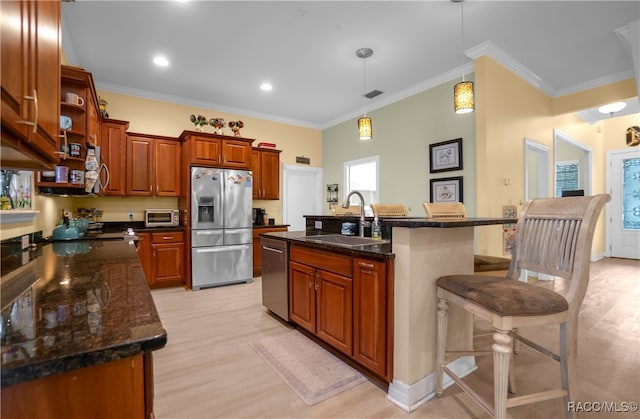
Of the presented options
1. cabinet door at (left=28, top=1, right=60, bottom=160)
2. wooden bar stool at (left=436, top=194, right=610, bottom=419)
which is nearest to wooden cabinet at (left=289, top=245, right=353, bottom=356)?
wooden bar stool at (left=436, top=194, right=610, bottom=419)

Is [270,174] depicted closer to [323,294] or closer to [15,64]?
[323,294]

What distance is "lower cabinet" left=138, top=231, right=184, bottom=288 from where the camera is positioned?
409 centimetres

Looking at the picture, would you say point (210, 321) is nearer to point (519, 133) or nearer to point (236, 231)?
point (236, 231)

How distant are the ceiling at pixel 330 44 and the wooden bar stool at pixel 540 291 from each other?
2.26 m

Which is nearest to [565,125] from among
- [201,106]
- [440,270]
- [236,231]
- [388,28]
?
[388,28]

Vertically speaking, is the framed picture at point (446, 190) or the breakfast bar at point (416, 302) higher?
the framed picture at point (446, 190)

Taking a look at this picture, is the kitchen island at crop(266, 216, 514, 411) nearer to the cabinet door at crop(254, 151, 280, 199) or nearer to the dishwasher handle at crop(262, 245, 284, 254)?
the dishwasher handle at crop(262, 245, 284, 254)

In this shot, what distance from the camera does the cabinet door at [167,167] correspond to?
172 inches

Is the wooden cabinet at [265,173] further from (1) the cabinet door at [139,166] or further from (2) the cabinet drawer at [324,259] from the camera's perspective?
(2) the cabinet drawer at [324,259]

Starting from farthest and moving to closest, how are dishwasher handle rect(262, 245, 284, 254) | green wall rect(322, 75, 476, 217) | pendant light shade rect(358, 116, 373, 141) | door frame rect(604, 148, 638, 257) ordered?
door frame rect(604, 148, 638, 257) → green wall rect(322, 75, 476, 217) → pendant light shade rect(358, 116, 373, 141) → dishwasher handle rect(262, 245, 284, 254)

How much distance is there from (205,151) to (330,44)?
2.31 m

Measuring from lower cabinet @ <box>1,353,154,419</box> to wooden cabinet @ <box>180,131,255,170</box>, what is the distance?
396 cm

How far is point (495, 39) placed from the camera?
10.8 feet

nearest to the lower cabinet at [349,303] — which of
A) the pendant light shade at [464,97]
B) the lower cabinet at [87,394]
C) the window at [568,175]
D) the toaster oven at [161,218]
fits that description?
the lower cabinet at [87,394]
